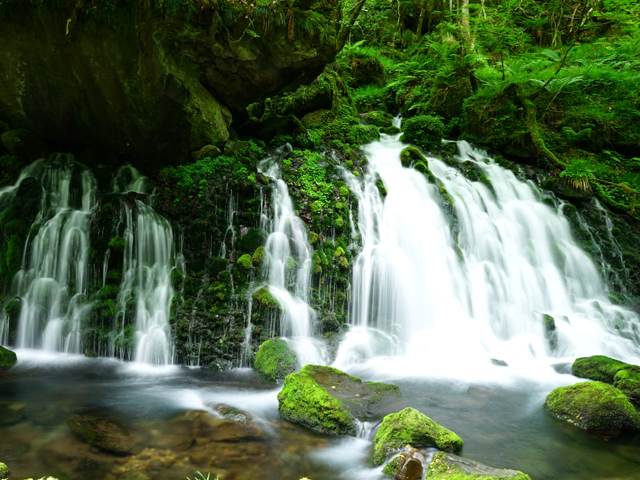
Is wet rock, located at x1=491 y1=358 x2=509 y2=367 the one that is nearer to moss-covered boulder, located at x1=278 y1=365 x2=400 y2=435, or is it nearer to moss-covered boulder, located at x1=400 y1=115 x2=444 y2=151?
moss-covered boulder, located at x1=278 y1=365 x2=400 y2=435

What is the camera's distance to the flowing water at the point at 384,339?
392cm

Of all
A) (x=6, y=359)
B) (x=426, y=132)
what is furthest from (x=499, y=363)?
(x=426, y=132)

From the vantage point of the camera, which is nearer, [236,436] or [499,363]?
[236,436]

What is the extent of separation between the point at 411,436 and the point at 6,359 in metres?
5.95

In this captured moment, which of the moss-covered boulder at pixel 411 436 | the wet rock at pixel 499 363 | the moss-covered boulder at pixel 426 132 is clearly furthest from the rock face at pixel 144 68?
the moss-covered boulder at pixel 411 436

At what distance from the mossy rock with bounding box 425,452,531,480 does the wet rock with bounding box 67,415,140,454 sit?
2.82 metres

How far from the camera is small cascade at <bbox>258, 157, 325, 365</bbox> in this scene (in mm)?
6805

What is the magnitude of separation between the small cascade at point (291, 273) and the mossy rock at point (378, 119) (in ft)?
22.1

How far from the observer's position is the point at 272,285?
7395 millimetres

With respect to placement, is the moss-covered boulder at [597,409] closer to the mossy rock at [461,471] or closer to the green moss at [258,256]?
the mossy rock at [461,471]

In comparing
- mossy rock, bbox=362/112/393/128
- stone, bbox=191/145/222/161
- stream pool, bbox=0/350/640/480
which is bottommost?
stream pool, bbox=0/350/640/480

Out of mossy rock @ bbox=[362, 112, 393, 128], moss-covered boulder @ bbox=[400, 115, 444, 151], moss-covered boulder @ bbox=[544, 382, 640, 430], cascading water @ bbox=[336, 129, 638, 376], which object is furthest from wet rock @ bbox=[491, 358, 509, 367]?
mossy rock @ bbox=[362, 112, 393, 128]

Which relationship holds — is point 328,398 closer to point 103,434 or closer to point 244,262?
point 103,434

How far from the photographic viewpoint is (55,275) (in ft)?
23.5
